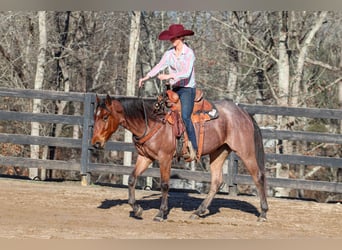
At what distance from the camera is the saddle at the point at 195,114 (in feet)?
27.9

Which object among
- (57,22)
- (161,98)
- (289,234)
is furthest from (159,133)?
(57,22)

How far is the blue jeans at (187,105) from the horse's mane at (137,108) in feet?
1.19

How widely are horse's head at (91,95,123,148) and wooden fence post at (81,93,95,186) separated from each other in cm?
340

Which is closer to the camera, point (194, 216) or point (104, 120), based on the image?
point (104, 120)

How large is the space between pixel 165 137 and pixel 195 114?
0.56 m

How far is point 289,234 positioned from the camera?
26.4 ft

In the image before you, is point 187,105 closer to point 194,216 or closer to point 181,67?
point 181,67

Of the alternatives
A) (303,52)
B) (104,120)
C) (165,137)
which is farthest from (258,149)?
(303,52)

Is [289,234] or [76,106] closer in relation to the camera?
[289,234]

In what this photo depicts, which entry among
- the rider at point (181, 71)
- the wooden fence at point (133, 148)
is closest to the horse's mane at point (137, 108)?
the rider at point (181, 71)

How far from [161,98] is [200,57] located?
1501 centimetres

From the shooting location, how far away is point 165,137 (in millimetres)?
8453

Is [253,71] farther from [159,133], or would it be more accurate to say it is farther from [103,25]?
[159,133]

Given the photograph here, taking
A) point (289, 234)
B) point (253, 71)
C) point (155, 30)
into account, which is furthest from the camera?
point (155, 30)
